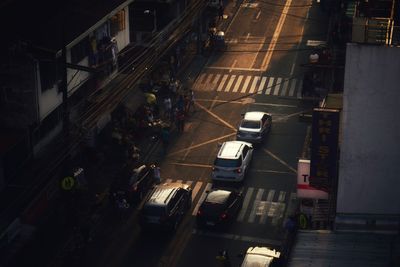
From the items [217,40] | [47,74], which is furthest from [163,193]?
[217,40]

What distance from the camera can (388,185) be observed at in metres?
35.5

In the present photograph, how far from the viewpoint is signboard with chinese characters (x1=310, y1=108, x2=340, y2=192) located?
115 ft

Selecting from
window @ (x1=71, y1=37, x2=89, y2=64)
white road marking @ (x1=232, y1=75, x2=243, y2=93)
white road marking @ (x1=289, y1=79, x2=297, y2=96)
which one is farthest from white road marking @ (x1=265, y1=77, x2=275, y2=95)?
window @ (x1=71, y1=37, x2=89, y2=64)

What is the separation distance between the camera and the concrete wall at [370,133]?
111 feet

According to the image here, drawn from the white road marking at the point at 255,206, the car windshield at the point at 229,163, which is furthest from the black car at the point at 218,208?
the car windshield at the point at 229,163

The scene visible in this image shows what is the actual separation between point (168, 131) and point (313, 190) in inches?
676

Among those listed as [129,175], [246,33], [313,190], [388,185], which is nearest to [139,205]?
[129,175]

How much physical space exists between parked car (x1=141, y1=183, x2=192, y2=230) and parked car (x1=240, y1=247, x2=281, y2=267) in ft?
20.5

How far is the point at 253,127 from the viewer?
5556 cm

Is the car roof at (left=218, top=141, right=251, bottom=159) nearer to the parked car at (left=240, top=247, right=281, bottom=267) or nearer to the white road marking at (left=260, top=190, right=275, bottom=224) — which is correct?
the white road marking at (left=260, top=190, right=275, bottom=224)

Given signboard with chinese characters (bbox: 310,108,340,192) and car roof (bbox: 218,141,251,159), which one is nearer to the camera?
signboard with chinese characters (bbox: 310,108,340,192)

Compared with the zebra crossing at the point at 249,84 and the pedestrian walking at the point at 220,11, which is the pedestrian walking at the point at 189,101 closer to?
the zebra crossing at the point at 249,84

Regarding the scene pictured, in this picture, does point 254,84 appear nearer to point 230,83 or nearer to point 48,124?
point 230,83

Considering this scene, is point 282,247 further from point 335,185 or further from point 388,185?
point 388,185
